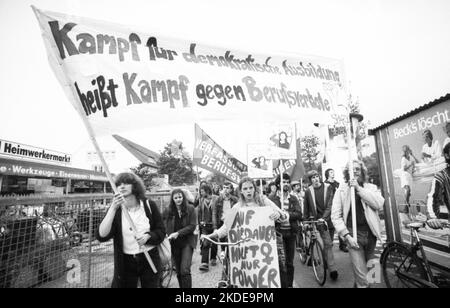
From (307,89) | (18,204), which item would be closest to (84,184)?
(18,204)

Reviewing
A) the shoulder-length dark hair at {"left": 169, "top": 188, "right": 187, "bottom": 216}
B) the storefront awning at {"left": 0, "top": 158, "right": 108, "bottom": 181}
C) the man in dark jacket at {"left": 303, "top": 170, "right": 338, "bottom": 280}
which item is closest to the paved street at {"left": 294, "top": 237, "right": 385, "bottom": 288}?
the man in dark jacket at {"left": 303, "top": 170, "right": 338, "bottom": 280}

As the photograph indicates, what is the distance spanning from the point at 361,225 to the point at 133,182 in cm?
317

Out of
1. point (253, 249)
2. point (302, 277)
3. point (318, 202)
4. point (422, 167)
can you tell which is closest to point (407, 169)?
point (422, 167)

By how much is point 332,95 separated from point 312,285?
3.45 m

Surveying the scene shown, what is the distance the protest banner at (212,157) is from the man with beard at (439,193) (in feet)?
14.8

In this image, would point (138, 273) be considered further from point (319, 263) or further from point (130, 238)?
point (319, 263)

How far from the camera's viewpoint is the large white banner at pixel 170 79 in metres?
2.44

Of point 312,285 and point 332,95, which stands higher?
point 332,95

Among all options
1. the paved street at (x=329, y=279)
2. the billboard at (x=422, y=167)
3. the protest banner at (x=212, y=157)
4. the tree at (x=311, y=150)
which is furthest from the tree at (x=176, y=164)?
the billboard at (x=422, y=167)

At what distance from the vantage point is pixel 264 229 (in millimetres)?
3127

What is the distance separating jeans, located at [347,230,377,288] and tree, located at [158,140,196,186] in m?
51.9

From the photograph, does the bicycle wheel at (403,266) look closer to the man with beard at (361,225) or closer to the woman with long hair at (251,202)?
the man with beard at (361,225)

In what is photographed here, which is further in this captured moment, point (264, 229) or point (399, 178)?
point (399, 178)

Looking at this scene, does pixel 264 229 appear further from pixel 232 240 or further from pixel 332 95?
pixel 332 95
